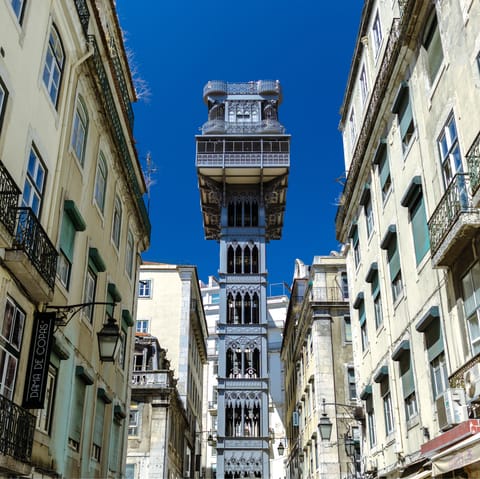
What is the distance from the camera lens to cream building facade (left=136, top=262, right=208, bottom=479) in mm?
44503

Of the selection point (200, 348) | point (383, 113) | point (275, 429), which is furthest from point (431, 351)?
point (275, 429)

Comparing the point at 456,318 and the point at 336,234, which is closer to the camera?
the point at 456,318

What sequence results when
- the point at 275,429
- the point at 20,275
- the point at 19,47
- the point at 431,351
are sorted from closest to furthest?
the point at 20,275 → the point at 19,47 → the point at 431,351 → the point at 275,429

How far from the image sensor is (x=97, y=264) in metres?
16.7

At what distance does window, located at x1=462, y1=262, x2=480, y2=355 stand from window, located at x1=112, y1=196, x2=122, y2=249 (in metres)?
11.2

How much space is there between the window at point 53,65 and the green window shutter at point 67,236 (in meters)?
2.62

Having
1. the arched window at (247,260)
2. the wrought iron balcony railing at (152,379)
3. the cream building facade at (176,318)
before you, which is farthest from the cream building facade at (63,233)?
the arched window at (247,260)

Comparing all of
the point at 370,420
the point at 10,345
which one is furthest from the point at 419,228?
the point at 10,345

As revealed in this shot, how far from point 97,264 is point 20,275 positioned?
6346 millimetres

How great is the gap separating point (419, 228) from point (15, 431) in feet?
31.8

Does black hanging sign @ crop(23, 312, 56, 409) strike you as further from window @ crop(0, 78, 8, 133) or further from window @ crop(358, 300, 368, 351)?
window @ crop(358, 300, 368, 351)

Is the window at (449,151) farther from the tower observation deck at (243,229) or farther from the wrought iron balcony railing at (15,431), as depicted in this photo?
the tower observation deck at (243,229)

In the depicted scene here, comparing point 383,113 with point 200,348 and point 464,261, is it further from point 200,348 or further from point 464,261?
point 200,348

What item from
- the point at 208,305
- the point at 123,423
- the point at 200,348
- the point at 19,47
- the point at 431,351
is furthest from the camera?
the point at 208,305
